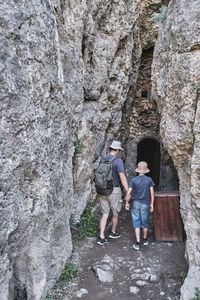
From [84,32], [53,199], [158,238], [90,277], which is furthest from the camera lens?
[84,32]

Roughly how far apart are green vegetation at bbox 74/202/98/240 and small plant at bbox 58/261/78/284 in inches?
35.8

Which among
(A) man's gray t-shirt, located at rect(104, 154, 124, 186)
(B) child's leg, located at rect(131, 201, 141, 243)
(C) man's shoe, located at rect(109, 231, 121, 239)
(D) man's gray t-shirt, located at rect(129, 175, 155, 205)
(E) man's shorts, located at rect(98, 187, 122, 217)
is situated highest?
(A) man's gray t-shirt, located at rect(104, 154, 124, 186)

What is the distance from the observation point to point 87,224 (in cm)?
502

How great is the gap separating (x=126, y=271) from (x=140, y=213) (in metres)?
1.13

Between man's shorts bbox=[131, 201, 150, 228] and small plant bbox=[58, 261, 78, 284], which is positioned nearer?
small plant bbox=[58, 261, 78, 284]

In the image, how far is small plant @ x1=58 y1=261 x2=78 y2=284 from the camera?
349 centimetres

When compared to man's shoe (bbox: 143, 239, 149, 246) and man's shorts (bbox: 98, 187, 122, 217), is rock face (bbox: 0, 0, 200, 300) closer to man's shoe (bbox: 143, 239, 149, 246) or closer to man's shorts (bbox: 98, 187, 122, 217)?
man's shorts (bbox: 98, 187, 122, 217)

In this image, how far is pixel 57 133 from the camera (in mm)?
3400

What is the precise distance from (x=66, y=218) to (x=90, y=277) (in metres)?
1.00

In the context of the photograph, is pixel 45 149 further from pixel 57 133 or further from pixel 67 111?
pixel 67 111

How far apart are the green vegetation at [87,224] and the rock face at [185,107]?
2.02 m

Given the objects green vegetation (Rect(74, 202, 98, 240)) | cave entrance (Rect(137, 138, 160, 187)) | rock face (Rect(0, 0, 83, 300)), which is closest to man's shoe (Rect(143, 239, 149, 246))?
green vegetation (Rect(74, 202, 98, 240))

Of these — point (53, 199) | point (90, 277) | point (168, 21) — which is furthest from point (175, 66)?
point (90, 277)

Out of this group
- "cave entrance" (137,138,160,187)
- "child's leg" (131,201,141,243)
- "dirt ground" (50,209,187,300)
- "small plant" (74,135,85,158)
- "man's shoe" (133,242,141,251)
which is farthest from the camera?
"cave entrance" (137,138,160,187)
